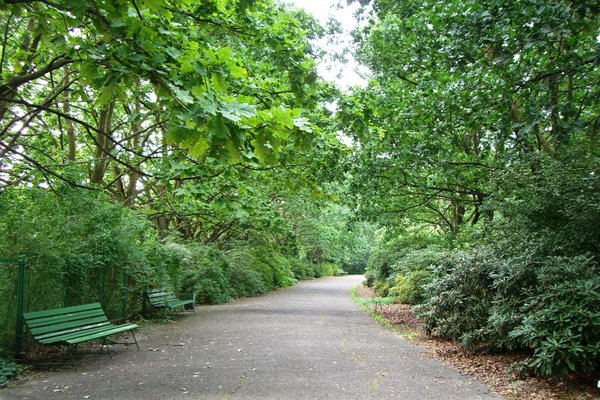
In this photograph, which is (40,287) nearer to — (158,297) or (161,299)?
(158,297)

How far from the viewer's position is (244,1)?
184 inches

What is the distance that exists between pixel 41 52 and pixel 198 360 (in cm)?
696

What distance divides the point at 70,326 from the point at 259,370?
3536mm

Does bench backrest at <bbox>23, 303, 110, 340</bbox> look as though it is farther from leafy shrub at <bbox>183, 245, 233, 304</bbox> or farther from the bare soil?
leafy shrub at <bbox>183, 245, 233, 304</bbox>

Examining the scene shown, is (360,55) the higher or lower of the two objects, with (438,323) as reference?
higher

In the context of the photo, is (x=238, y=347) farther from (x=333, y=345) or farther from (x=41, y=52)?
(x=41, y=52)

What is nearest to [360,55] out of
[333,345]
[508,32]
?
[508,32]

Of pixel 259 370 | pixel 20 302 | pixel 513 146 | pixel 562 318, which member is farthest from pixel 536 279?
pixel 20 302

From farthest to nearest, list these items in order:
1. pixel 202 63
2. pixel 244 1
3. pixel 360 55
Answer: pixel 360 55
pixel 244 1
pixel 202 63

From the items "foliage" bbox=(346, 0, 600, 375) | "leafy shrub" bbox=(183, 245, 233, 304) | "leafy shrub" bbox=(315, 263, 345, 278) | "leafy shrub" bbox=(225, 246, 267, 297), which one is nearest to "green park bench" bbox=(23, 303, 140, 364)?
"foliage" bbox=(346, 0, 600, 375)

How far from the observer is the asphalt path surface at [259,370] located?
19.1 feet

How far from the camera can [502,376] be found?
6.62 meters

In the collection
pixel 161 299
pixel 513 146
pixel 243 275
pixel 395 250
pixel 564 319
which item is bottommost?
pixel 564 319

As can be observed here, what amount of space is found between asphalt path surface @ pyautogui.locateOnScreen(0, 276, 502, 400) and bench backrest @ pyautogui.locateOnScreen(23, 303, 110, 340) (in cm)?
62
